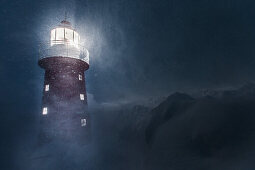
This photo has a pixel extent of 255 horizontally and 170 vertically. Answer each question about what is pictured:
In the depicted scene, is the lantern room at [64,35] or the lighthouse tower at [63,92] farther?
the lantern room at [64,35]

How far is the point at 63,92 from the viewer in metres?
15.1

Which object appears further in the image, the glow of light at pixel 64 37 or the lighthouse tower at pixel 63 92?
the glow of light at pixel 64 37

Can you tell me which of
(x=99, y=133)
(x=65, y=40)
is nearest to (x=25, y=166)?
(x=99, y=133)

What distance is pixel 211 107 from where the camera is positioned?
18.0 meters

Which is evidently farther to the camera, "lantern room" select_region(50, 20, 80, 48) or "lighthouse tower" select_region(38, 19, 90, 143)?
"lantern room" select_region(50, 20, 80, 48)

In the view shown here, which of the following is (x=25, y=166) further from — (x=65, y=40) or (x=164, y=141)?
(x=164, y=141)

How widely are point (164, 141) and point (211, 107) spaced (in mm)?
6450

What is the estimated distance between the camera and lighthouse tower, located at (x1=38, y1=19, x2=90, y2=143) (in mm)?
14492

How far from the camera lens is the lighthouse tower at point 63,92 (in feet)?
47.5

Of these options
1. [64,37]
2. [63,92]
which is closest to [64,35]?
[64,37]

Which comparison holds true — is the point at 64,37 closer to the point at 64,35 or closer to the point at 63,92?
the point at 64,35

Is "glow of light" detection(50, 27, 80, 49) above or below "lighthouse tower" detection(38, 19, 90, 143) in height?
above

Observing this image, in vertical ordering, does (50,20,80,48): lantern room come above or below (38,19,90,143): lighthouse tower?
above

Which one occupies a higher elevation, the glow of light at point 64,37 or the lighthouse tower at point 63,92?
the glow of light at point 64,37
